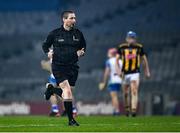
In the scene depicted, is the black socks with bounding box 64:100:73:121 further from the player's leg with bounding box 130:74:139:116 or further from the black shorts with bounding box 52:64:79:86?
the player's leg with bounding box 130:74:139:116

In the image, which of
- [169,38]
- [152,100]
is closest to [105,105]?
[152,100]

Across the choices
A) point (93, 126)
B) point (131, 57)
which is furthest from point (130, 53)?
point (93, 126)

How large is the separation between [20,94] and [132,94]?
13023 mm

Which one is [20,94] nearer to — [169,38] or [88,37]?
[88,37]

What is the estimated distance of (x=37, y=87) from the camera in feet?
105

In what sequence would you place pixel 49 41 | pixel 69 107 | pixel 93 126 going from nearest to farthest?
pixel 93 126, pixel 69 107, pixel 49 41

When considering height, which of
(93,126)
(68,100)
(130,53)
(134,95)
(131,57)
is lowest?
(93,126)

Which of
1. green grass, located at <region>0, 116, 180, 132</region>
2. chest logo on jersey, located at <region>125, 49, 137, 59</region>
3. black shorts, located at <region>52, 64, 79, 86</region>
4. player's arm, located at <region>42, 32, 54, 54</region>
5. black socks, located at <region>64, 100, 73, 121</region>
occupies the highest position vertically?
player's arm, located at <region>42, 32, 54, 54</region>

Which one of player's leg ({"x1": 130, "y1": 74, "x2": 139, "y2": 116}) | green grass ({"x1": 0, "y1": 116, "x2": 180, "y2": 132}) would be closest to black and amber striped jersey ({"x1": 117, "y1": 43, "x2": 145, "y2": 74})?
player's leg ({"x1": 130, "y1": 74, "x2": 139, "y2": 116})

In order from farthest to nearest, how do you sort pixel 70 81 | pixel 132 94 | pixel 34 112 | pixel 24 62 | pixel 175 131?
pixel 24 62 < pixel 34 112 < pixel 132 94 < pixel 70 81 < pixel 175 131

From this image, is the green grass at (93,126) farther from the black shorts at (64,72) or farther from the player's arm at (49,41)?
the player's arm at (49,41)

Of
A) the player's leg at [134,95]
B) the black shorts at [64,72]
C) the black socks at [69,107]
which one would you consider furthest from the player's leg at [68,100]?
the player's leg at [134,95]

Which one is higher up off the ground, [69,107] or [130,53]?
[130,53]

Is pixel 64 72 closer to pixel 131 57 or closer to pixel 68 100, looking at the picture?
pixel 68 100
